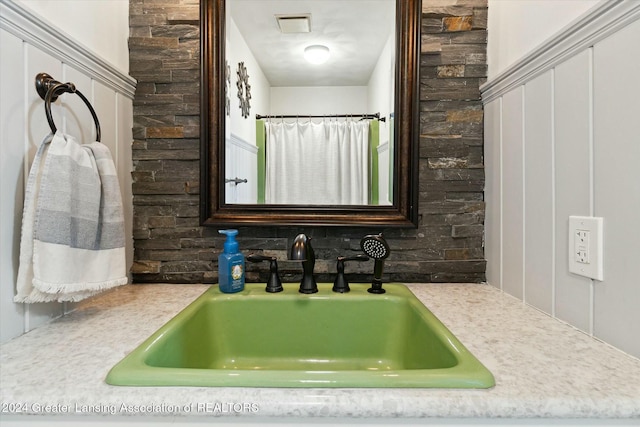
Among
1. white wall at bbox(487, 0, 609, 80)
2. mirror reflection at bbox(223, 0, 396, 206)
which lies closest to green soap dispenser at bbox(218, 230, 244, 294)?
mirror reflection at bbox(223, 0, 396, 206)

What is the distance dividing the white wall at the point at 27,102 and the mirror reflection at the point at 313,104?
36 cm

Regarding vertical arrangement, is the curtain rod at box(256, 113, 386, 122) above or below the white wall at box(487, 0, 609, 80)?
below

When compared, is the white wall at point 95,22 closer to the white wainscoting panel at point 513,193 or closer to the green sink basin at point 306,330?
the green sink basin at point 306,330

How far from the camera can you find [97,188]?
0.80 metres

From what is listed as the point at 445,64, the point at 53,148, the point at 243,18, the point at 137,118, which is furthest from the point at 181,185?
the point at 445,64

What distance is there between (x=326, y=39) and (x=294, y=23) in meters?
0.11

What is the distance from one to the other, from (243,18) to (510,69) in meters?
0.79

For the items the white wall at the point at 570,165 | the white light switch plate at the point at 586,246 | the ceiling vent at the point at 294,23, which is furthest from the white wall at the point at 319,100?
the white light switch plate at the point at 586,246

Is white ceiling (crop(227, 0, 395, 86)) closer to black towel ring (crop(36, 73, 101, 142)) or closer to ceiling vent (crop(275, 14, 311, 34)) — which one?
ceiling vent (crop(275, 14, 311, 34))

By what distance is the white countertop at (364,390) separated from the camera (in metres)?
0.48

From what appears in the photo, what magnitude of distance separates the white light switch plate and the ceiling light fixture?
78 cm

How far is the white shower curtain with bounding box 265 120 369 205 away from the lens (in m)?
1.08

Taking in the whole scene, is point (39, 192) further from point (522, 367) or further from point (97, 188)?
point (522, 367)

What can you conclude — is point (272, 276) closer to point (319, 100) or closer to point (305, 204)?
point (305, 204)
